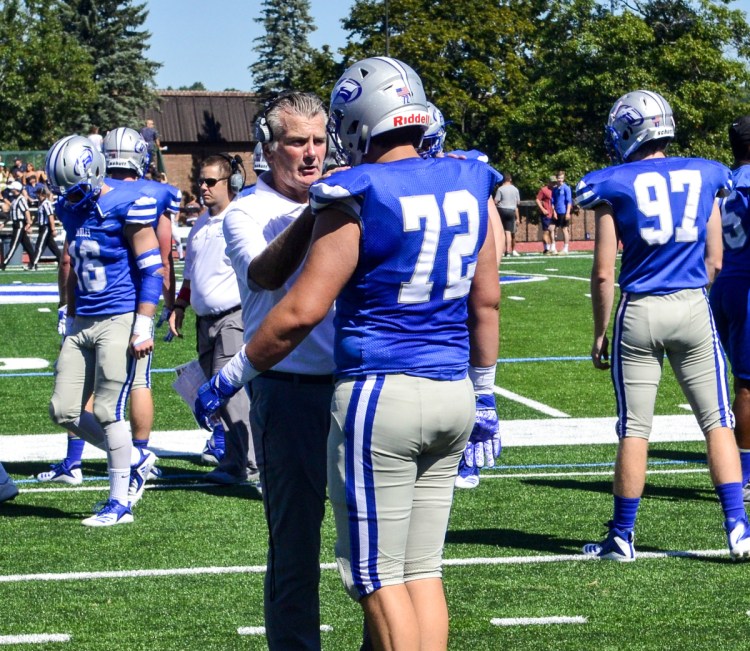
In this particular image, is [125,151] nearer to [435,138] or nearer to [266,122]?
[435,138]

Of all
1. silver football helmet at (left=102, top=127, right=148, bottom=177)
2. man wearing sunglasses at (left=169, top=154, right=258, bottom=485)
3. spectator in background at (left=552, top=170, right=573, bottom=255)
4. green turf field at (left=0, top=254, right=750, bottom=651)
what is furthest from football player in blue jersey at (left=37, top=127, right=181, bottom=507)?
spectator in background at (left=552, top=170, right=573, bottom=255)

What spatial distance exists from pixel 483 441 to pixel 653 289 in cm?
121

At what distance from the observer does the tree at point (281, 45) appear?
70.4m

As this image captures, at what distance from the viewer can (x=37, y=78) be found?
180 ft

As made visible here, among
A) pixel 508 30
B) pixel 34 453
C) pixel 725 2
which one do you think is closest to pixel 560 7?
pixel 508 30

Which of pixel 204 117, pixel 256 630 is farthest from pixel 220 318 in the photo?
pixel 204 117

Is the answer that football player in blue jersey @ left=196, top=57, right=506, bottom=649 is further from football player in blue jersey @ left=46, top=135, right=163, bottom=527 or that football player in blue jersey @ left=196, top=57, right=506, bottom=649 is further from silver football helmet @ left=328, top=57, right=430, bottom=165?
football player in blue jersey @ left=46, top=135, right=163, bottom=527

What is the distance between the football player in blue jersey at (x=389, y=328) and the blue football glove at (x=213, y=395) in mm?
69

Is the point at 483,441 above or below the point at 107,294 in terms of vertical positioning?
below

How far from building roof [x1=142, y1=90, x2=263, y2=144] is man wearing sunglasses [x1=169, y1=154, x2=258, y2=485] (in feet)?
216

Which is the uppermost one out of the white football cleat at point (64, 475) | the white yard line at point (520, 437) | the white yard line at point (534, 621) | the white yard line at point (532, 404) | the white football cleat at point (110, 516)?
the white yard line at point (534, 621)

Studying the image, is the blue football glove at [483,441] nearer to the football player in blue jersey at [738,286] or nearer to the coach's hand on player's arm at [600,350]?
the coach's hand on player's arm at [600,350]

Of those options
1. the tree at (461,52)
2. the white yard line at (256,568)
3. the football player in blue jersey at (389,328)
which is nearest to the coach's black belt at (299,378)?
the football player in blue jersey at (389,328)

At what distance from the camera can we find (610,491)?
7.12 m
